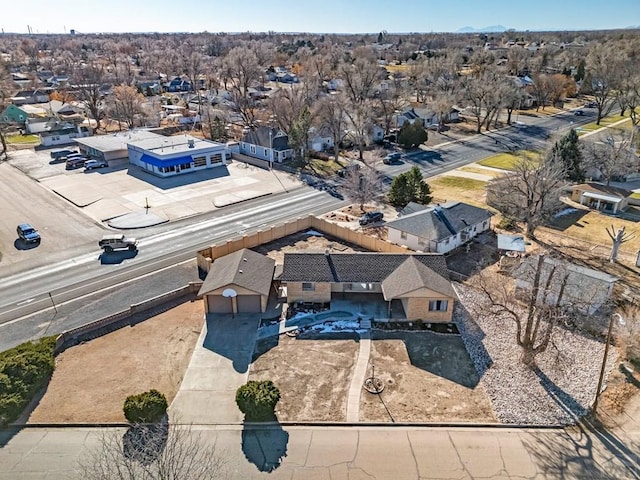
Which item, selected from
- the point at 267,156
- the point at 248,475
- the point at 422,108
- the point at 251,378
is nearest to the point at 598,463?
the point at 248,475

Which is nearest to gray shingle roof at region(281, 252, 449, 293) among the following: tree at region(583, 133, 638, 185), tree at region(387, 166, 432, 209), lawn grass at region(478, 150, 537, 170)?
tree at region(387, 166, 432, 209)

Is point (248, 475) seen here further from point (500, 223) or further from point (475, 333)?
point (500, 223)

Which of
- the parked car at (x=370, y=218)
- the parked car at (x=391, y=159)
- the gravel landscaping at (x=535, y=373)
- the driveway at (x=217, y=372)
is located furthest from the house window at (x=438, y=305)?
the parked car at (x=391, y=159)

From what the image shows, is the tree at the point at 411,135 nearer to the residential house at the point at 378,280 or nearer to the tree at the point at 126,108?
the residential house at the point at 378,280

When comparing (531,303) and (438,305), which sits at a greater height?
(531,303)

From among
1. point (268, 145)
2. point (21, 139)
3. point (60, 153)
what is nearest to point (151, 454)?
point (268, 145)

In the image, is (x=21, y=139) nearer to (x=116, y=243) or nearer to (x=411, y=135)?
(x=116, y=243)

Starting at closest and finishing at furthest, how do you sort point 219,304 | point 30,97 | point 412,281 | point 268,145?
1. point 412,281
2. point 219,304
3. point 268,145
4. point 30,97
